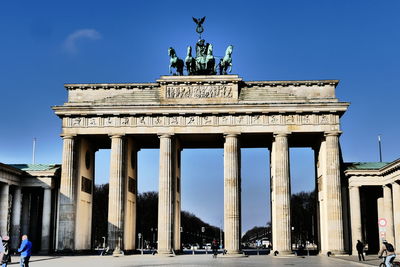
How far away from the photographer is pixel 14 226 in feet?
185

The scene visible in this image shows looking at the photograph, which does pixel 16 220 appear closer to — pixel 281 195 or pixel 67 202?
pixel 67 202

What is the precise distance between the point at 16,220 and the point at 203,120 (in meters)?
20.8

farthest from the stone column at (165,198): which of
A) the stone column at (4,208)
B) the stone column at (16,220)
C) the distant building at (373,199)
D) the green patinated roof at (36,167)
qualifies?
the distant building at (373,199)

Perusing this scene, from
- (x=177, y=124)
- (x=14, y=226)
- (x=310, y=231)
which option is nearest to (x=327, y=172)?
(x=177, y=124)

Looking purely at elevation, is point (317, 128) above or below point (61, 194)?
above

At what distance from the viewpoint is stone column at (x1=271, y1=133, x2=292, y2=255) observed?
55.6 m

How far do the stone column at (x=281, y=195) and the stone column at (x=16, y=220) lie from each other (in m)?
25.3

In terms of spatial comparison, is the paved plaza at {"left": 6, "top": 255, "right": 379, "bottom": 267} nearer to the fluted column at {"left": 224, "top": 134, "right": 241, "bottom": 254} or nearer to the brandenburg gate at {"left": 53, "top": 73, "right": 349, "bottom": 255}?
the fluted column at {"left": 224, "top": 134, "right": 241, "bottom": 254}

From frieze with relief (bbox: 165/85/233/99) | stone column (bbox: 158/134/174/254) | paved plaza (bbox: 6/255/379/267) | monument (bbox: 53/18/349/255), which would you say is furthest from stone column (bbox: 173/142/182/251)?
paved plaza (bbox: 6/255/379/267)

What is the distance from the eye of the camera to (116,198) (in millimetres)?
56750

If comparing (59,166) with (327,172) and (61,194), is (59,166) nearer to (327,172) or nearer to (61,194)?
(61,194)

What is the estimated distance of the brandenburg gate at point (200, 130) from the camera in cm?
5625

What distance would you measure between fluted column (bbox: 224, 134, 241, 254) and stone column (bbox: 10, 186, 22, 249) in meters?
20.3

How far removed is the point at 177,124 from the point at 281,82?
11295 mm
